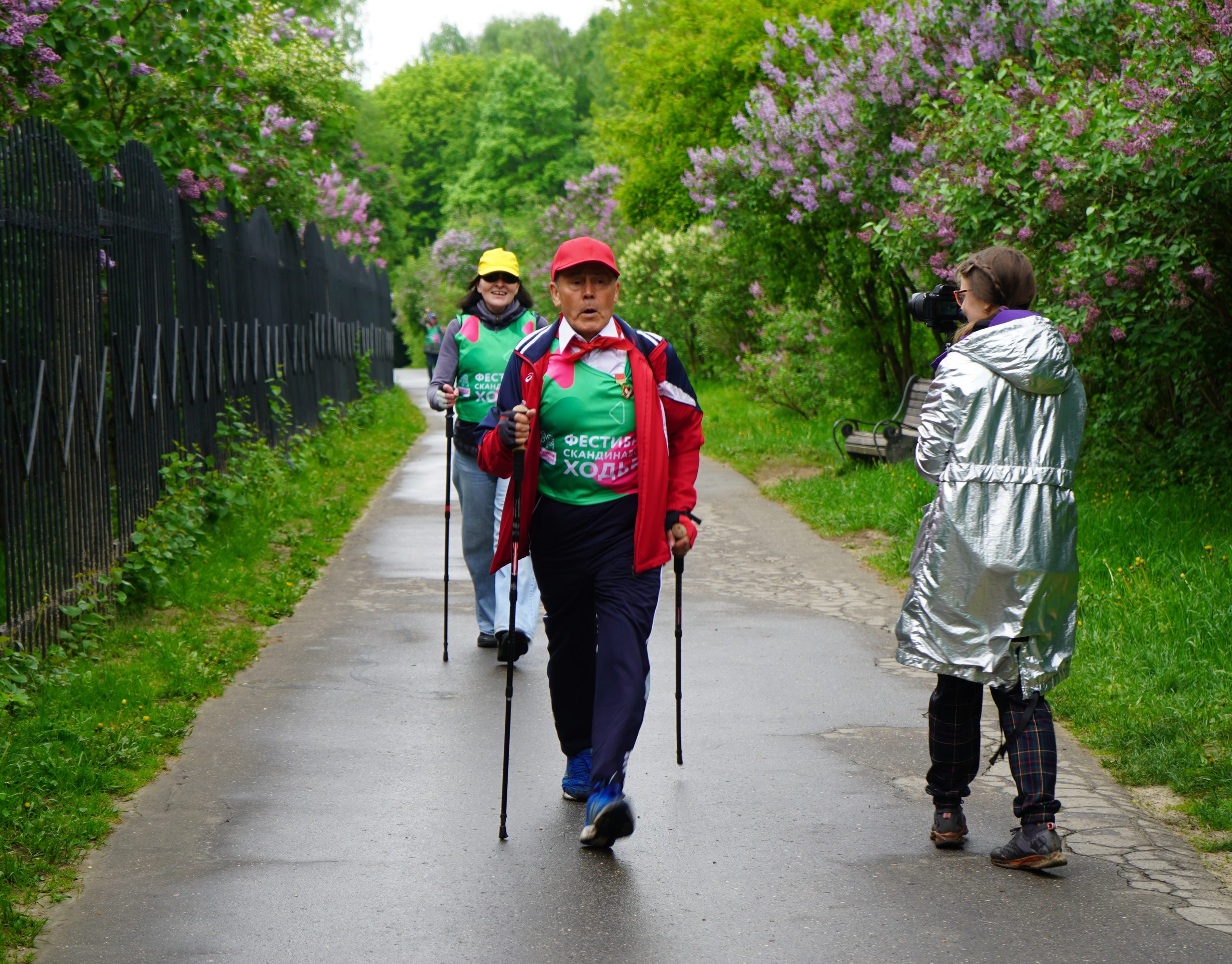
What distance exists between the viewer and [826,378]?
1908cm

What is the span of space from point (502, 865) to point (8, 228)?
12.2 feet

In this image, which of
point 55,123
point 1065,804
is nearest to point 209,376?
point 55,123

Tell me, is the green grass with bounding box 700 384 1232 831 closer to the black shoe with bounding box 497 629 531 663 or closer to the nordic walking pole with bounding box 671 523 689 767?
the nordic walking pole with bounding box 671 523 689 767

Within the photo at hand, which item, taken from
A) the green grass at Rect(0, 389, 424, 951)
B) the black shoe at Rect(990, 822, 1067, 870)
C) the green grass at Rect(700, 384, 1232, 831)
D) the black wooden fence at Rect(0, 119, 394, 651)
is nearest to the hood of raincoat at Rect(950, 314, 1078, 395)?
the black shoe at Rect(990, 822, 1067, 870)

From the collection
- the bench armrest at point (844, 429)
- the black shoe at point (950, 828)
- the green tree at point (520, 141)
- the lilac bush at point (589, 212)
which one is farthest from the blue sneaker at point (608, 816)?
the green tree at point (520, 141)

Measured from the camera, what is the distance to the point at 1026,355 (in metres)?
4.27

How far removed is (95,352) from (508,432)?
3841mm

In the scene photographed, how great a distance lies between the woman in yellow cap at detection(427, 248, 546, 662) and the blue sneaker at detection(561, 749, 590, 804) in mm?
2058

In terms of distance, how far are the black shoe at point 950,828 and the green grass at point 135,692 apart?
265 cm

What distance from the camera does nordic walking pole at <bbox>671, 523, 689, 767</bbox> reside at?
4.63 metres

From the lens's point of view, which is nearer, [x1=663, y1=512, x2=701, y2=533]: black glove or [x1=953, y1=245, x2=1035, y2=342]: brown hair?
[x1=953, y1=245, x2=1035, y2=342]: brown hair

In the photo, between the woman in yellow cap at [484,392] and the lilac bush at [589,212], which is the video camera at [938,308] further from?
the lilac bush at [589,212]

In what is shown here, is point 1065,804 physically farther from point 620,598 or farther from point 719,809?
point 620,598

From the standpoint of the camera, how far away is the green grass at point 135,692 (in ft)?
14.5
